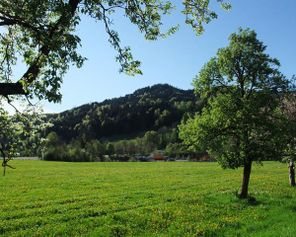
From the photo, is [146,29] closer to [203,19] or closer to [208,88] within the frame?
[203,19]

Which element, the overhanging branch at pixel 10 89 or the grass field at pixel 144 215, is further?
the grass field at pixel 144 215

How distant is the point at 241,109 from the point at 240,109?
0.11m

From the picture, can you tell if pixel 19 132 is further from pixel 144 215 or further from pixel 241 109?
pixel 241 109

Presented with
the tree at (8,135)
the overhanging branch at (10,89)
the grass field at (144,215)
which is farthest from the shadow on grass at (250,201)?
the overhanging branch at (10,89)

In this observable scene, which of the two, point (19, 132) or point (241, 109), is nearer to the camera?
point (19, 132)

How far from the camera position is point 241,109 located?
111 ft

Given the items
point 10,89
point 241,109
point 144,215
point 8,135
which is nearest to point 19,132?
point 8,135

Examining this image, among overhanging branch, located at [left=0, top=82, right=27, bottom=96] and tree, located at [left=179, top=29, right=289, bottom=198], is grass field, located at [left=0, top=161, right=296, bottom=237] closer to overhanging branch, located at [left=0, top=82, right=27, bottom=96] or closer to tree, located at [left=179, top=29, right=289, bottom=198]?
tree, located at [left=179, top=29, right=289, bottom=198]

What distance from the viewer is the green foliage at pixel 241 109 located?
33.7 meters

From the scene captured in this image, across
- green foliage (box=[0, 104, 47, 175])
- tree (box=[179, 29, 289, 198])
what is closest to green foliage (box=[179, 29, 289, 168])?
tree (box=[179, 29, 289, 198])

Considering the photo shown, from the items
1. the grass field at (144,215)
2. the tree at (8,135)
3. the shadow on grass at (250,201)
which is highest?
the tree at (8,135)

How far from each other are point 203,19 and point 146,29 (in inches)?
78.3

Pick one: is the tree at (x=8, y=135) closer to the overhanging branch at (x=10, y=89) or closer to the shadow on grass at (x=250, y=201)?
the overhanging branch at (x=10, y=89)

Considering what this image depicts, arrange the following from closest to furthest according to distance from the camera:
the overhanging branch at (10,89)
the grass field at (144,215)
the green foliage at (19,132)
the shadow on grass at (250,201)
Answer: the overhanging branch at (10,89)
the green foliage at (19,132)
the grass field at (144,215)
the shadow on grass at (250,201)
